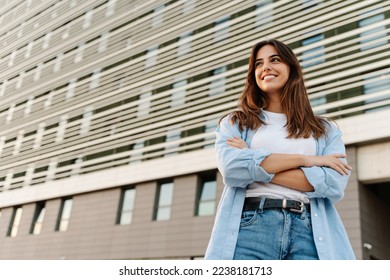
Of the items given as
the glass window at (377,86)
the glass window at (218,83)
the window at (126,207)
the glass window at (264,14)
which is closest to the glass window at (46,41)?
the window at (126,207)

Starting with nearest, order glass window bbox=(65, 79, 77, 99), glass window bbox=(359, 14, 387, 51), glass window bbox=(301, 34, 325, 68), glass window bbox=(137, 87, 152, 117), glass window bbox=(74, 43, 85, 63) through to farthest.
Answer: glass window bbox=(359, 14, 387, 51) → glass window bbox=(301, 34, 325, 68) → glass window bbox=(137, 87, 152, 117) → glass window bbox=(65, 79, 77, 99) → glass window bbox=(74, 43, 85, 63)

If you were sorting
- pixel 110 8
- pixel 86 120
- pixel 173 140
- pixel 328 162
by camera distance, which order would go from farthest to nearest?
pixel 110 8
pixel 86 120
pixel 173 140
pixel 328 162

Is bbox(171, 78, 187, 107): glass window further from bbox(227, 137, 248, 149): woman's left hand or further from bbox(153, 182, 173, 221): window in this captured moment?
bbox(227, 137, 248, 149): woman's left hand

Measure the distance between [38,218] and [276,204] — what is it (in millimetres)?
21666

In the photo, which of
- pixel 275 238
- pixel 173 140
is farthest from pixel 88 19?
pixel 275 238

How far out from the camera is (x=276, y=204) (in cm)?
186

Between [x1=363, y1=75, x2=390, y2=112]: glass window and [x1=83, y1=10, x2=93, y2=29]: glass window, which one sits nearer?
[x1=363, y1=75, x2=390, y2=112]: glass window

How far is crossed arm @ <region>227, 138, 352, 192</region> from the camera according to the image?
1940 millimetres

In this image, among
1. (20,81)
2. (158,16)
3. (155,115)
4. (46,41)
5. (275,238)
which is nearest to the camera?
(275,238)

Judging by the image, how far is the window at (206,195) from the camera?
51.1ft

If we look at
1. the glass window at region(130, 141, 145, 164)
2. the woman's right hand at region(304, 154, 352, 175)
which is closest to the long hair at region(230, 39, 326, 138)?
the woman's right hand at region(304, 154, 352, 175)

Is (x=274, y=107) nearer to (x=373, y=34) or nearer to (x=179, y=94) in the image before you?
(x=373, y=34)

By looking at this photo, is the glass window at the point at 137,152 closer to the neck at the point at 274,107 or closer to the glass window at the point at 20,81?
the glass window at the point at 20,81
